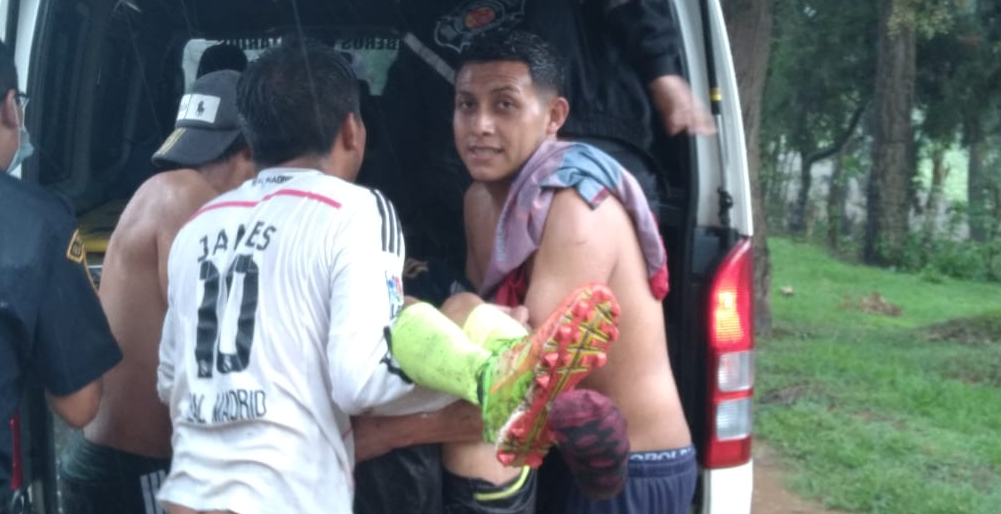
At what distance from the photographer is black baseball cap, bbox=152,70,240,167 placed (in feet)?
9.58

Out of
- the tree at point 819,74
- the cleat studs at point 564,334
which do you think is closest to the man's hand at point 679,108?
the cleat studs at point 564,334

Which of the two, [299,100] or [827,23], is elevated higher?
[827,23]

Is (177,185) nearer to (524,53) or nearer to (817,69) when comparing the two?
(524,53)

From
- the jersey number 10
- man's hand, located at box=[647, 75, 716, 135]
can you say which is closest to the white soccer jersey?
the jersey number 10

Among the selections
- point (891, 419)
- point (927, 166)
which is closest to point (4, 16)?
point (891, 419)

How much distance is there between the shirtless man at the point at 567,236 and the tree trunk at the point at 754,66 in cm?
525

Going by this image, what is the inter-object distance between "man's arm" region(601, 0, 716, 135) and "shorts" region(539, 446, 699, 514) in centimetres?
76

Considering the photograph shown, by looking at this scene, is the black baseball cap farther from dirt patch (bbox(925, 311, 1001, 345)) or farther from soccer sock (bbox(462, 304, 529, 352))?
dirt patch (bbox(925, 311, 1001, 345))

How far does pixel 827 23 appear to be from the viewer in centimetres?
1527

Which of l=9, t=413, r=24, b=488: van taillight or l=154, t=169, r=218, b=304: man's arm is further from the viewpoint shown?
l=154, t=169, r=218, b=304: man's arm

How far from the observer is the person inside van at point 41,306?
2.45 metres

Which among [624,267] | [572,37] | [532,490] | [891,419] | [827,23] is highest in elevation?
[827,23]

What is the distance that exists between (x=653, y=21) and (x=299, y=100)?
110 cm

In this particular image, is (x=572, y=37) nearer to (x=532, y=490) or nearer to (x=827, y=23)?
(x=532, y=490)
